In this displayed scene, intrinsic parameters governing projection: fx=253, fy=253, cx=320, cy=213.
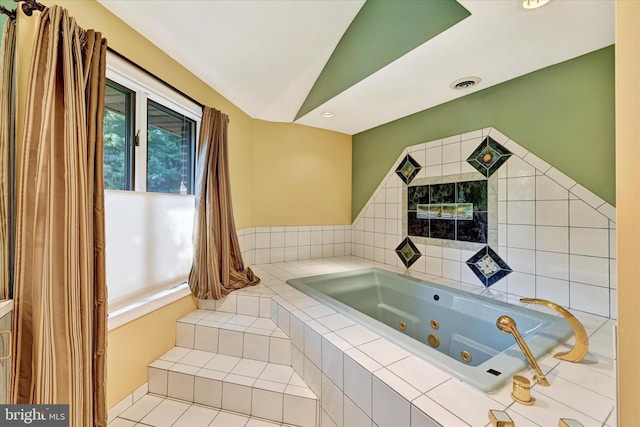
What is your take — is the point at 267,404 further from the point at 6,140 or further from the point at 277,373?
the point at 6,140

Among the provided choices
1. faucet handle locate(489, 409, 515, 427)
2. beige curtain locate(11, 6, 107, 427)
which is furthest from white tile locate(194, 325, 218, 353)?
faucet handle locate(489, 409, 515, 427)

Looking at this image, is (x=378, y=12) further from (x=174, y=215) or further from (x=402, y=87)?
(x=174, y=215)

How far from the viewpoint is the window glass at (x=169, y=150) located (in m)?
1.69

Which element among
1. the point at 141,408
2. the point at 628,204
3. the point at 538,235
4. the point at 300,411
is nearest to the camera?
the point at 628,204

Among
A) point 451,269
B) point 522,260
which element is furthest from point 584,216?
point 451,269

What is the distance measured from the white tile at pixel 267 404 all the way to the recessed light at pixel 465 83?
240 centimetres

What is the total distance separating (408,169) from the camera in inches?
105

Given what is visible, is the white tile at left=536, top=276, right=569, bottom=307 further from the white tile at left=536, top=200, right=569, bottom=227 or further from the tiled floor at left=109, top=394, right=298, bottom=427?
the tiled floor at left=109, top=394, right=298, bottom=427

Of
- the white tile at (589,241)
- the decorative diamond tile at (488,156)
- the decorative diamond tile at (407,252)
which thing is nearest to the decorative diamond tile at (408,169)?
the decorative diamond tile at (488,156)

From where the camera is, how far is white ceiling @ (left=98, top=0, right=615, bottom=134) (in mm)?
1301

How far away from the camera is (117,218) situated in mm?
1422

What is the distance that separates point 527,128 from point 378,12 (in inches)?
52.1

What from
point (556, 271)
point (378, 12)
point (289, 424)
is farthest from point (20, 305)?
point (556, 271)

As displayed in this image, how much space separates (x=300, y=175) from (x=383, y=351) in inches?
87.8
